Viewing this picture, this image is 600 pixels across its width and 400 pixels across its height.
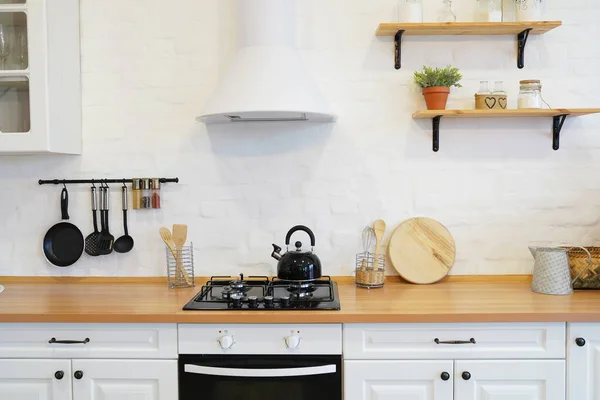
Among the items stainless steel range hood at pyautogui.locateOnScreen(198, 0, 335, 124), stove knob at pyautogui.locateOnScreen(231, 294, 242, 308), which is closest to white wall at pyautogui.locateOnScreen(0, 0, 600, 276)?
stainless steel range hood at pyautogui.locateOnScreen(198, 0, 335, 124)

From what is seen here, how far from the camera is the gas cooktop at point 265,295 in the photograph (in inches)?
81.5

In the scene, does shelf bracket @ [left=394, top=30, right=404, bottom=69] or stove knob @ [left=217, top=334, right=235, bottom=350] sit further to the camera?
shelf bracket @ [left=394, top=30, right=404, bottom=69]

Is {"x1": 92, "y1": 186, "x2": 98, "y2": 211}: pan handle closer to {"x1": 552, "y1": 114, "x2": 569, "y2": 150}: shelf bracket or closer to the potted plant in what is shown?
the potted plant

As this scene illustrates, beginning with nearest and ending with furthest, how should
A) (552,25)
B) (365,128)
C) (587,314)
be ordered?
(587,314) < (552,25) < (365,128)

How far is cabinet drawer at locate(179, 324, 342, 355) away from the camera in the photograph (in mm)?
1999

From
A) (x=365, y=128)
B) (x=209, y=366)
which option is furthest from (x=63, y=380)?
(x=365, y=128)

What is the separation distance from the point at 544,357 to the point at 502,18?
145cm

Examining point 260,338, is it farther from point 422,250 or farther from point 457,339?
point 422,250

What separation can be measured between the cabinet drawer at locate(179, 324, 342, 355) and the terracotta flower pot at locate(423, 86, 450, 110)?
3.42 ft

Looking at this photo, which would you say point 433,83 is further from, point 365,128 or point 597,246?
point 597,246

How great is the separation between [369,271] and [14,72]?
1.64 metres

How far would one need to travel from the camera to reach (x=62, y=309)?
82.0 inches

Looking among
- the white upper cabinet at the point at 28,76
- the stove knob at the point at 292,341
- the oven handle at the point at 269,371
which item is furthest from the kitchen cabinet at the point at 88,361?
the white upper cabinet at the point at 28,76

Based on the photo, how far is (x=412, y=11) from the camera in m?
2.47
